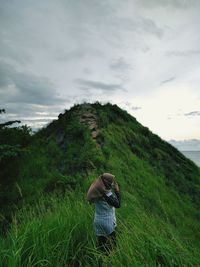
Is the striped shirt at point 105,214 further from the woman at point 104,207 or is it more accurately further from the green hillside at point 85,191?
the green hillside at point 85,191

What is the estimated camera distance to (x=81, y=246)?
4.07m

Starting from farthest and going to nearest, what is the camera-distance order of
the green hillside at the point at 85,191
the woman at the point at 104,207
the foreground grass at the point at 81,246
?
the woman at the point at 104,207
the green hillside at the point at 85,191
the foreground grass at the point at 81,246

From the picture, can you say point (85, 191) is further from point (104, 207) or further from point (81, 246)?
point (81, 246)

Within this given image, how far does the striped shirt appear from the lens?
421 centimetres

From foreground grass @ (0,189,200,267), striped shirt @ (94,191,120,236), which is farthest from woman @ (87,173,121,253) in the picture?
foreground grass @ (0,189,200,267)

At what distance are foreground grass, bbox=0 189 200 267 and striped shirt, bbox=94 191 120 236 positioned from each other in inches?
8.2

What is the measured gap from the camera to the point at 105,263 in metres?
3.27

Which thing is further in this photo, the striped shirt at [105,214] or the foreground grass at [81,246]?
the striped shirt at [105,214]

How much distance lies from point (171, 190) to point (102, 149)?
348 centimetres

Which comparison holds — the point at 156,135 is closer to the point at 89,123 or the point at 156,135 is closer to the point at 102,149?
the point at 89,123

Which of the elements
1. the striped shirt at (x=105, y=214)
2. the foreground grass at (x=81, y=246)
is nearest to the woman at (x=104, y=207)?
the striped shirt at (x=105, y=214)

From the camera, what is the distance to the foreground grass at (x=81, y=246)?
10.1 feet

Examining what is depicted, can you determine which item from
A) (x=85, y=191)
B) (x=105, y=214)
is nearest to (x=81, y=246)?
(x=105, y=214)

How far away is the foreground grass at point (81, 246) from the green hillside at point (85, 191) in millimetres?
13
